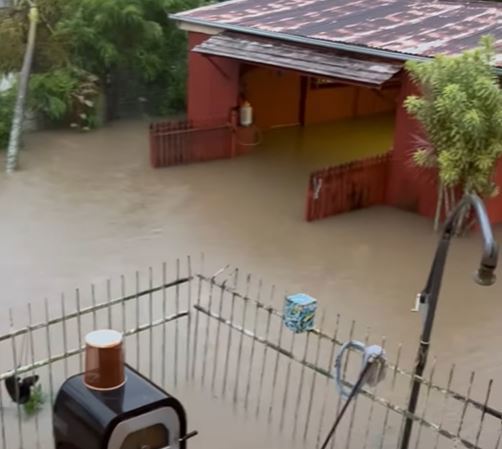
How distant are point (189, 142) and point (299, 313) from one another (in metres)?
8.58

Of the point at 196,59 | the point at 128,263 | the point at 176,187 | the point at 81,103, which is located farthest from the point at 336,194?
the point at 81,103

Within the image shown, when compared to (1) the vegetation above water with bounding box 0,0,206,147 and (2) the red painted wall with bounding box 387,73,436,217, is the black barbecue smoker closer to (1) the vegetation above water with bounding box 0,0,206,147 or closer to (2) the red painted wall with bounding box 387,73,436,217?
(2) the red painted wall with bounding box 387,73,436,217

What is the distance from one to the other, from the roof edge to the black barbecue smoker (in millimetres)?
7422

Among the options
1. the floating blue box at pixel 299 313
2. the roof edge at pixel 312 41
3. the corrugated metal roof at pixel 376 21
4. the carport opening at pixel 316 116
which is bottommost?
the carport opening at pixel 316 116

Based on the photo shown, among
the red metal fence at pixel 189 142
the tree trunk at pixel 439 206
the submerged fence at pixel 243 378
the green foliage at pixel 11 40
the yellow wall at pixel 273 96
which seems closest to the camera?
the submerged fence at pixel 243 378

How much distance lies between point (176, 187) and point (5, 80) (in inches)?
229

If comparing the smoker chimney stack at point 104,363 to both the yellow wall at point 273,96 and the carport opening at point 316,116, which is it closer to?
the carport opening at point 316,116

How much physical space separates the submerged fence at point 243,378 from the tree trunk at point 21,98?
5.58 m

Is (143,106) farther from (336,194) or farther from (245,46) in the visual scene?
(336,194)

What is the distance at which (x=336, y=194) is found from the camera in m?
11.9

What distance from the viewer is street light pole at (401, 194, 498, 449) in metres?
4.64

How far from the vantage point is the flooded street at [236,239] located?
357 inches

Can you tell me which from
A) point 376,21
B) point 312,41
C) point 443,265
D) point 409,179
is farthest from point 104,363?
point 376,21

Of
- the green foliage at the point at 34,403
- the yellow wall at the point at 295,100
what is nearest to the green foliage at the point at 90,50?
the yellow wall at the point at 295,100
